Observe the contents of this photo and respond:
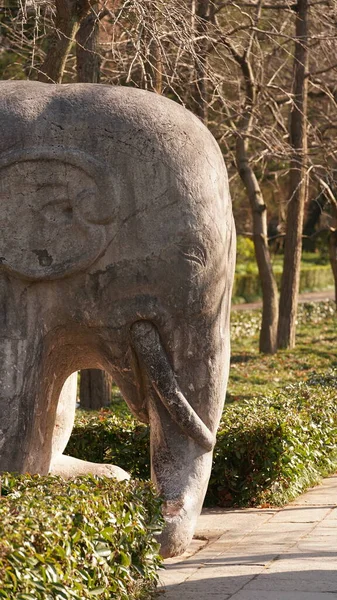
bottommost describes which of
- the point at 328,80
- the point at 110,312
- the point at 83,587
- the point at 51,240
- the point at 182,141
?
the point at 83,587

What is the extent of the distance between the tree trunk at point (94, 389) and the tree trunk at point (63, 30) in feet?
13.4

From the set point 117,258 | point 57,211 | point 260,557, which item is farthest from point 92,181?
point 260,557

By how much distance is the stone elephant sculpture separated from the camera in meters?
5.40

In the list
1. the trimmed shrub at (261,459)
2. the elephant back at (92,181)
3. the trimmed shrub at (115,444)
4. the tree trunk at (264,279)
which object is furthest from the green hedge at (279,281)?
the elephant back at (92,181)

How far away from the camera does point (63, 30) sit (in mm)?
9461

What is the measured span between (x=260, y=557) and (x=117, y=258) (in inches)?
81.3

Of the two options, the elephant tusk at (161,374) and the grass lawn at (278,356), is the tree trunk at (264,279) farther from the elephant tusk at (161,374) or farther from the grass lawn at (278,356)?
the elephant tusk at (161,374)

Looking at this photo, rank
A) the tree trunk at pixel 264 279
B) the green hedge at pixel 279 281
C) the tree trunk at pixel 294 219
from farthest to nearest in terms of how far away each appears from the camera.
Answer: the green hedge at pixel 279 281, the tree trunk at pixel 264 279, the tree trunk at pixel 294 219

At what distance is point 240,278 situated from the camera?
3070cm

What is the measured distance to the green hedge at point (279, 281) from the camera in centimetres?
3077

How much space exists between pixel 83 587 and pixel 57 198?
201cm

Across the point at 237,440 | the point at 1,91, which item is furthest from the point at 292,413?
the point at 1,91

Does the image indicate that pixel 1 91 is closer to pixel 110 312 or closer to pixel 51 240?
pixel 51 240

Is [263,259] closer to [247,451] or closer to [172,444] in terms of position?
[247,451]
